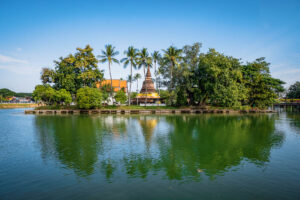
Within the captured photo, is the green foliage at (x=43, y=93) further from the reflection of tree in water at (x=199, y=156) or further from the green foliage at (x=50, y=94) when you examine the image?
the reflection of tree in water at (x=199, y=156)

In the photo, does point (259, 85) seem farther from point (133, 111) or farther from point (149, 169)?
point (149, 169)

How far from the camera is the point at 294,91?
83125 mm

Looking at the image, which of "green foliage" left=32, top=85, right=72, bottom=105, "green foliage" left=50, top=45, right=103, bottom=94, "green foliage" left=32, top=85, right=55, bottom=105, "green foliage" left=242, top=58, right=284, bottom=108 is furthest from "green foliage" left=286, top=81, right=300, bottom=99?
"green foliage" left=32, top=85, right=55, bottom=105

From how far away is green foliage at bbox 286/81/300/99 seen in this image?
79.8 metres

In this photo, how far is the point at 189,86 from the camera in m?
47.7

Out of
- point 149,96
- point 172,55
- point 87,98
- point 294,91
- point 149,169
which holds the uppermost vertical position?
point 172,55

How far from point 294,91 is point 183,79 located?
6245cm

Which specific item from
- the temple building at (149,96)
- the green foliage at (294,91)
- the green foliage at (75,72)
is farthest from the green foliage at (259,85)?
the green foliage at (75,72)

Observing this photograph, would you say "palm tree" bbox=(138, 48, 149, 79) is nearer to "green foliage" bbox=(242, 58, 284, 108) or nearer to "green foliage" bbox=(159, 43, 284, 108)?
"green foliage" bbox=(159, 43, 284, 108)

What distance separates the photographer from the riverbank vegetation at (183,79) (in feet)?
148

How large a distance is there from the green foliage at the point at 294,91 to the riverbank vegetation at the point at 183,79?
3520 cm

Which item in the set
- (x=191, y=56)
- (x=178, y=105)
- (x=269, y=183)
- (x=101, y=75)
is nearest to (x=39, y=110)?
(x=101, y=75)

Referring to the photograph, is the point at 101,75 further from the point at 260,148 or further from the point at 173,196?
the point at 173,196

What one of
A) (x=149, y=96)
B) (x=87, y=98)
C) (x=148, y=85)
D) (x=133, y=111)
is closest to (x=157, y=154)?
(x=133, y=111)
